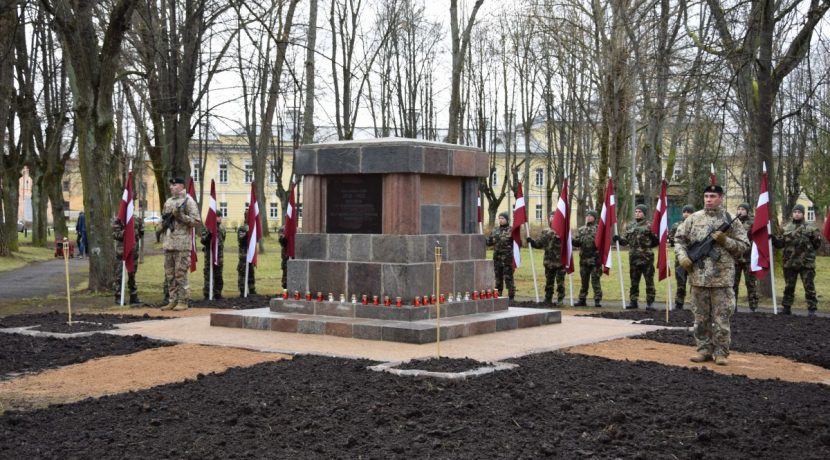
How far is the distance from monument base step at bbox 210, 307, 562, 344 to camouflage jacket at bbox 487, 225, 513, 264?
4.78m

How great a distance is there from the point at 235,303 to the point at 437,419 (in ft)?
A: 36.5

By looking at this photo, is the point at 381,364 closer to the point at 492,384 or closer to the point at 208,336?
the point at 492,384

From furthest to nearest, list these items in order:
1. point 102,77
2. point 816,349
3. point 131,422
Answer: point 102,77 < point 816,349 < point 131,422

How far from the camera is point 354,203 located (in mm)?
13602

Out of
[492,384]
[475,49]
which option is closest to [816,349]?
[492,384]

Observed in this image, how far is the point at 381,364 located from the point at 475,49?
39909 millimetres

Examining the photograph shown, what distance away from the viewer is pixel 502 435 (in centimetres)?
696

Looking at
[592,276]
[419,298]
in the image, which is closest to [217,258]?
[419,298]

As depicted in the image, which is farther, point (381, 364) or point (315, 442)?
point (381, 364)

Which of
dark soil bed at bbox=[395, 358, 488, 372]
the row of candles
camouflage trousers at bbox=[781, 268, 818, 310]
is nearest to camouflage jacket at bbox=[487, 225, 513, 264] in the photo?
the row of candles

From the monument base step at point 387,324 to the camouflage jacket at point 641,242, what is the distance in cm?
376

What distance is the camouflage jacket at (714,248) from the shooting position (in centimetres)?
1055

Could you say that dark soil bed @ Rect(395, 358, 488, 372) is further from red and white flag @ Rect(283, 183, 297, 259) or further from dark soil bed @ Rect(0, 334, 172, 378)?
red and white flag @ Rect(283, 183, 297, 259)

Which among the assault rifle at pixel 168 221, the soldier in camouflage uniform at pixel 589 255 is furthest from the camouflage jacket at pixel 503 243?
the assault rifle at pixel 168 221
